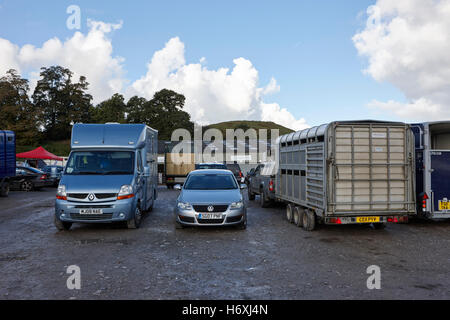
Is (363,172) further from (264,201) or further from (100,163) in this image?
(100,163)

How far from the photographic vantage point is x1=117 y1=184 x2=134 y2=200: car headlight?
9828 millimetres

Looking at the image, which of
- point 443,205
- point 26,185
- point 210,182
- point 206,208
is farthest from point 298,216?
point 26,185

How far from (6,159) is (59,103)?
5792 cm

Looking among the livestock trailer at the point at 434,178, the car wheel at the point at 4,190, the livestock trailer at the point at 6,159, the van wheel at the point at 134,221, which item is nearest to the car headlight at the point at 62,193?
the van wheel at the point at 134,221

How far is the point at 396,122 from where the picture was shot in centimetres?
962

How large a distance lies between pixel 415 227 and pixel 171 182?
1932 cm

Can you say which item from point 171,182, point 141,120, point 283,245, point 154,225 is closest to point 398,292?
point 283,245

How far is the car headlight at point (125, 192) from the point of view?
32.2 ft

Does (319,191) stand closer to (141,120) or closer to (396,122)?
(396,122)

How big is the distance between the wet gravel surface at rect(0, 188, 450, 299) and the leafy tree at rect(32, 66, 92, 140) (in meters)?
66.9

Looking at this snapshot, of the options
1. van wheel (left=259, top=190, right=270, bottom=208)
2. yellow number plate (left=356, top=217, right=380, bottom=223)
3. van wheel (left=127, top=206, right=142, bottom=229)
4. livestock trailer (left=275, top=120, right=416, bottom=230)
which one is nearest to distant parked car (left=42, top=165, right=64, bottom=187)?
van wheel (left=259, top=190, right=270, bottom=208)

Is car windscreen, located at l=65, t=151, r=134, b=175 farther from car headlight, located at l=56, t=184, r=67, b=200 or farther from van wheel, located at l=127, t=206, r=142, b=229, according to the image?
van wheel, located at l=127, t=206, r=142, b=229

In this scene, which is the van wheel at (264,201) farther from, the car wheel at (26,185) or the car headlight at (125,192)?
the car wheel at (26,185)
